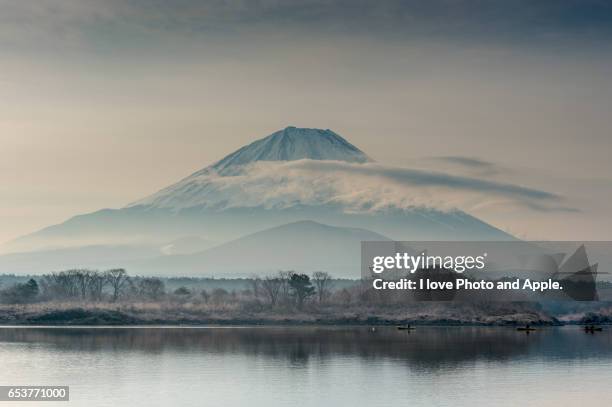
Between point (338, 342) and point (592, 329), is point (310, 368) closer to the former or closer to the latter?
point (338, 342)

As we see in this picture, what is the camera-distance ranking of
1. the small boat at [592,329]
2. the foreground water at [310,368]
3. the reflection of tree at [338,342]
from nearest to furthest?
1. the foreground water at [310,368]
2. the reflection of tree at [338,342]
3. the small boat at [592,329]

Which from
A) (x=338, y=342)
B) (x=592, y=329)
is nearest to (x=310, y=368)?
(x=338, y=342)

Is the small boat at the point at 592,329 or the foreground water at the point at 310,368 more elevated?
the small boat at the point at 592,329

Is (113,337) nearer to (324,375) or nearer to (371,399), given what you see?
(324,375)

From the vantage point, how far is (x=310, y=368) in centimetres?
10194

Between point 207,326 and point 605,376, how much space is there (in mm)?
97502

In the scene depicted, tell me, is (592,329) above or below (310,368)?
above

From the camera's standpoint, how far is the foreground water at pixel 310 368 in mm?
81438

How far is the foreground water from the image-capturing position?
81438 mm

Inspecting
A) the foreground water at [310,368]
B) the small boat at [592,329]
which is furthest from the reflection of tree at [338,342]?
the small boat at [592,329]

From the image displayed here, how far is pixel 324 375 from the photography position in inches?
3804

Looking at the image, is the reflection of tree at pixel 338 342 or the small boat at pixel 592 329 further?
the small boat at pixel 592 329

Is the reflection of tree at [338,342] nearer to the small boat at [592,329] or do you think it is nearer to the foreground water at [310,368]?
the foreground water at [310,368]

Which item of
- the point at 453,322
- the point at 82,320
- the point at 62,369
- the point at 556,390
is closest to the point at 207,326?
the point at 82,320
